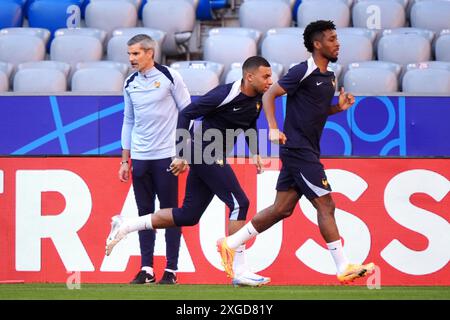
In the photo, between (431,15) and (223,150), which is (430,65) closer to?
(431,15)

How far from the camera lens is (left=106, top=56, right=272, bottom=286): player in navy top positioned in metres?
8.98

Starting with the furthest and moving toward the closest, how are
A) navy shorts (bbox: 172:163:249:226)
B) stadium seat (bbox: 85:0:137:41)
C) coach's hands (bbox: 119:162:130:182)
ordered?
stadium seat (bbox: 85:0:137:41)
coach's hands (bbox: 119:162:130:182)
navy shorts (bbox: 172:163:249:226)

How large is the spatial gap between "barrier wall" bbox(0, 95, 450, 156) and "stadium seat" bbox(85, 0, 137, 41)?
2.82 meters

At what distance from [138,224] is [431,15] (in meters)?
6.28

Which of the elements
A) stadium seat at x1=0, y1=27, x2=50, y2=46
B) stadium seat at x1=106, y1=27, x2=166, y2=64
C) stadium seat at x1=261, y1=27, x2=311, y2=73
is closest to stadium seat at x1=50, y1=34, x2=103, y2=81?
stadium seat at x1=106, y1=27, x2=166, y2=64

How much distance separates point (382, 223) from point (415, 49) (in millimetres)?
3825

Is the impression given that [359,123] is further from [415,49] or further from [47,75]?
[47,75]

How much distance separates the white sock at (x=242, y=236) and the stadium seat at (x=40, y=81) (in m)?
4.44

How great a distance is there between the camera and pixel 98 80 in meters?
12.6

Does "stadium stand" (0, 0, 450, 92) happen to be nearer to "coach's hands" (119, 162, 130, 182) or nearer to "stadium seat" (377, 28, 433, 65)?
"stadium seat" (377, 28, 433, 65)

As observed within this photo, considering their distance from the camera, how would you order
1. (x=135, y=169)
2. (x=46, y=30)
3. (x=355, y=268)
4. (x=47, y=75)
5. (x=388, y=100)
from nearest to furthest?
(x=355, y=268), (x=135, y=169), (x=388, y=100), (x=47, y=75), (x=46, y=30)

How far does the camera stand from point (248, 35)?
44.6ft

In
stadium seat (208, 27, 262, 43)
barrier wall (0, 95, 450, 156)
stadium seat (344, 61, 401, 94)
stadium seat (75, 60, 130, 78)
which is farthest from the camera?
stadium seat (208, 27, 262, 43)

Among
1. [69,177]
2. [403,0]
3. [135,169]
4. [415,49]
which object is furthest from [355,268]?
[403,0]
